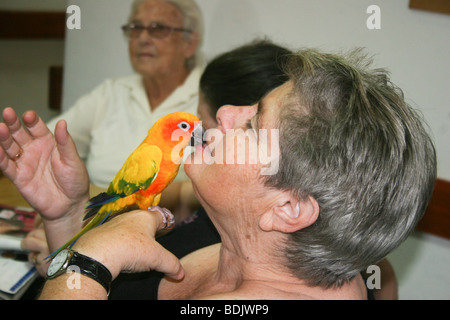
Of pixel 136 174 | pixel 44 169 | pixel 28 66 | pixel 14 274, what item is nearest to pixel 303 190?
pixel 136 174

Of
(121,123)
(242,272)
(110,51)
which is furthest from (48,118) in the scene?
(242,272)

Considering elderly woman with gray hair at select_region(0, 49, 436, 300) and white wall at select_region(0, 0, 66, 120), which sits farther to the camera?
white wall at select_region(0, 0, 66, 120)

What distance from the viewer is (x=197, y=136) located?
0.66 m

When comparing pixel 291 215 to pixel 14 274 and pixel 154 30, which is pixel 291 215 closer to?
pixel 154 30

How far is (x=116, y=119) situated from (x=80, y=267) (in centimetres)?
Result: 45

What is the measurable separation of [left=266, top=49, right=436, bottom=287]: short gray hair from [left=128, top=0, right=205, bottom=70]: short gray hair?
1.66ft

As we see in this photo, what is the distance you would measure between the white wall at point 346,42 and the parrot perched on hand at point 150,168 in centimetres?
51

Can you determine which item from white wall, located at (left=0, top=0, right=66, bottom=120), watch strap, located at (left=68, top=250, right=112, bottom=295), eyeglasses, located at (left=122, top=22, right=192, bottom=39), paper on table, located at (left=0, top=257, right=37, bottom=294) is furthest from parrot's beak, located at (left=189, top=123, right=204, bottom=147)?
white wall, located at (left=0, top=0, right=66, bottom=120)

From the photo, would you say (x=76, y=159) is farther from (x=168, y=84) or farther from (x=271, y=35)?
(x=271, y=35)

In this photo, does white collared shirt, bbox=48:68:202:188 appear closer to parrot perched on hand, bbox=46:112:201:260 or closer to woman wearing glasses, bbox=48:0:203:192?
woman wearing glasses, bbox=48:0:203:192

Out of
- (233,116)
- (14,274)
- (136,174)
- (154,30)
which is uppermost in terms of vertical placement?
(154,30)

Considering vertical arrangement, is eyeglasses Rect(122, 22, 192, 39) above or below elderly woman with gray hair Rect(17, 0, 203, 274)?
above

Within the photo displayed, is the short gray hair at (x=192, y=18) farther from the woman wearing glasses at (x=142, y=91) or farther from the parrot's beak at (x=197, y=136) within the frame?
the parrot's beak at (x=197, y=136)

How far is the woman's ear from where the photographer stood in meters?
0.64
